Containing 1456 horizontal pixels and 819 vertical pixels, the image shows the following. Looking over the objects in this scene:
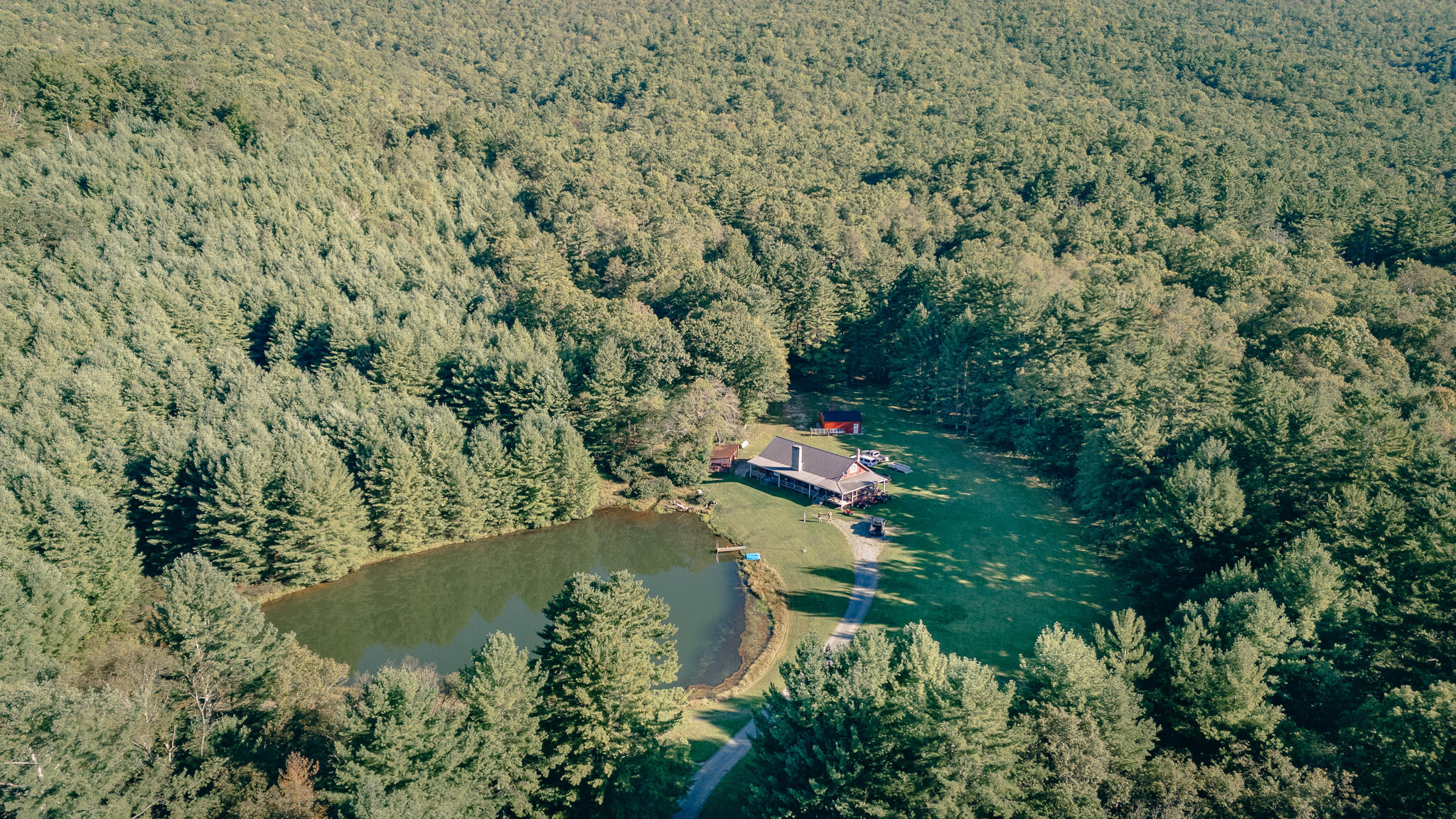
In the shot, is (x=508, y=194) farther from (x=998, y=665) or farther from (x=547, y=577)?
(x=998, y=665)

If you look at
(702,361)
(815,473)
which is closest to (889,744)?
(815,473)

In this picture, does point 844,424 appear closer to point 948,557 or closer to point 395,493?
point 948,557

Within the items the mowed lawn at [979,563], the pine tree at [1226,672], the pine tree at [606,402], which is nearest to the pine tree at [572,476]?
the pine tree at [606,402]

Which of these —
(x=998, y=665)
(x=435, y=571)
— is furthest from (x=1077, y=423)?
(x=435, y=571)

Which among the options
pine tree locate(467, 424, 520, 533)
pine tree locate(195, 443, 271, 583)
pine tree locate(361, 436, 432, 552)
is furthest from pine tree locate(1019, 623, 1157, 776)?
pine tree locate(195, 443, 271, 583)

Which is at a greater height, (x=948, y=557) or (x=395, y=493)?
(x=395, y=493)

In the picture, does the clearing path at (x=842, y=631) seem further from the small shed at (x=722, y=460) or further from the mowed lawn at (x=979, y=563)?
the small shed at (x=722, y=460)

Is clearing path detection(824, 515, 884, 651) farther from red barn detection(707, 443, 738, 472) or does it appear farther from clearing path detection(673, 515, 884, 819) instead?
red barn detection(707, 443, 738, 472)
